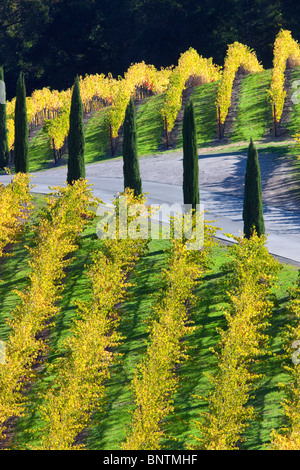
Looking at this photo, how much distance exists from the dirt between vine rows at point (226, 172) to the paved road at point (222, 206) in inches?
19.4

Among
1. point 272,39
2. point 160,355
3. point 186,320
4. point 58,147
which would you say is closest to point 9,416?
point 160,355

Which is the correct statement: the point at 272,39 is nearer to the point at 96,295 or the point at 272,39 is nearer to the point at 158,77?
the point at 158,77

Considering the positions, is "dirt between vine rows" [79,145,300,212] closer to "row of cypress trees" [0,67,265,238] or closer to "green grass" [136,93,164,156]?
"green grass" [136,93,164,156]

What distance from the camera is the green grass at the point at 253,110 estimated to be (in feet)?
173

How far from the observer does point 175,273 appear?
28484 mm

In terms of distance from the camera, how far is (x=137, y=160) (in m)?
37.2

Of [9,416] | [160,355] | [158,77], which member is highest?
[158,77]

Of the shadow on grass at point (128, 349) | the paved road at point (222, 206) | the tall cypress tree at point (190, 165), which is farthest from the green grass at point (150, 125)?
the shadow on grass at point (128, 349)

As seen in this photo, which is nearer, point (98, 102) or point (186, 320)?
point (186, 320)

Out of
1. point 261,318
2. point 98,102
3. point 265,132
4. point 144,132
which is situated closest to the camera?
point 261,318

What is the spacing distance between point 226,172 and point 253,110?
11.5 meters

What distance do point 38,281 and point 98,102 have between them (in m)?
37.3

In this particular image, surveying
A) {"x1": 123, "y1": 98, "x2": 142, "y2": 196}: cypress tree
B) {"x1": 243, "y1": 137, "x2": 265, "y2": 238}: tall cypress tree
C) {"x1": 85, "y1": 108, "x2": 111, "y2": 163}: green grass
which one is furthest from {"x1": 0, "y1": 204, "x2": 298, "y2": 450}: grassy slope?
{"x1": 85, "y1": 108, "x2": 111, "y2": 163}: green grass
